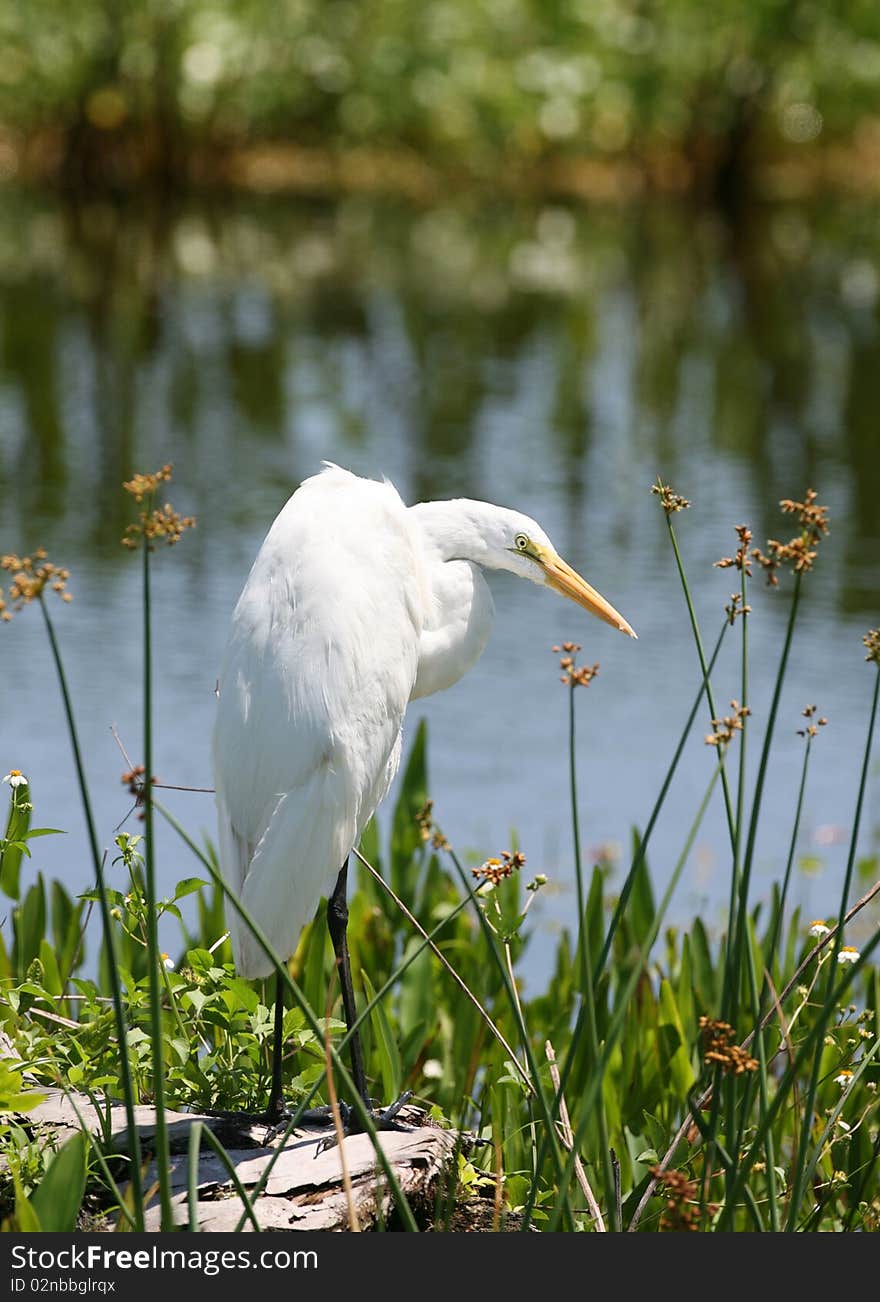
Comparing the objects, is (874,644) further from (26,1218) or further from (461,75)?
(461,75)

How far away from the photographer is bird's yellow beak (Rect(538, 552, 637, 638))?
2.82 metres

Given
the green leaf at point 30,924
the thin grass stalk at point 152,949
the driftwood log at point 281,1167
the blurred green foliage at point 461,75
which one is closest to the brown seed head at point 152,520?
the thin grass stalk at point 152,949

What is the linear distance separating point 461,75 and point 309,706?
2094 cm

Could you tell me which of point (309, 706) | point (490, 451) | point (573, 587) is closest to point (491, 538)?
point (573, 587)

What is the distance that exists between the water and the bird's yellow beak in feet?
4.80

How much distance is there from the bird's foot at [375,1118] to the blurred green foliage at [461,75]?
18403mm

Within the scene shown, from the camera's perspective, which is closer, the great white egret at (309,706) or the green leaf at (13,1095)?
the green leaf at (13,1095)

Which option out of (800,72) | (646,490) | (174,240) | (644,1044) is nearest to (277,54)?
(174,240)

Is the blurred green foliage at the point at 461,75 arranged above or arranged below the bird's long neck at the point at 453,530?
above

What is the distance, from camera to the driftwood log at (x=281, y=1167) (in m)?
2.25

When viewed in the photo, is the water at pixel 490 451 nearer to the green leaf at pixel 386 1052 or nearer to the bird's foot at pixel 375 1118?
the green leaf at pixel 386 1052

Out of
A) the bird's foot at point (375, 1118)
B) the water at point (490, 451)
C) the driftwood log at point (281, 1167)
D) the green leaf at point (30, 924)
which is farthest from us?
the water at point (490, 451)

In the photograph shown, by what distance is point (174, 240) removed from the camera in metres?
17.1

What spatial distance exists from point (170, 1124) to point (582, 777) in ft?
9.81
